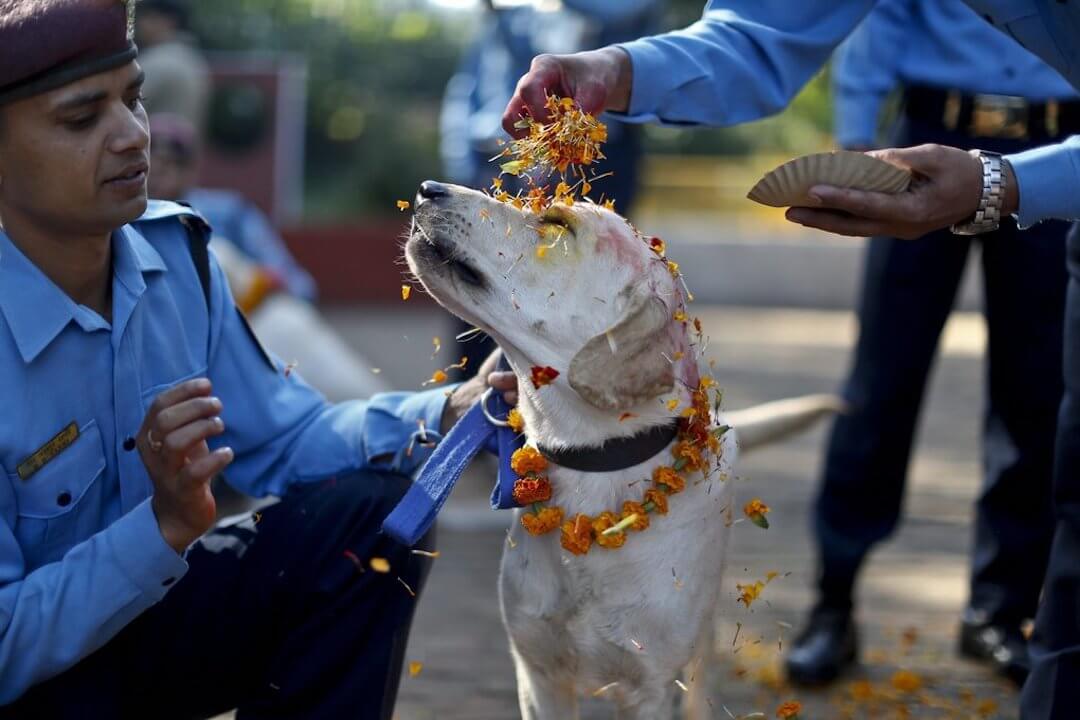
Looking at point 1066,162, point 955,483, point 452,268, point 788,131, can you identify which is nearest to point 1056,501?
point 1066,162

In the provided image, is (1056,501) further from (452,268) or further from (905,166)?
(452,268)

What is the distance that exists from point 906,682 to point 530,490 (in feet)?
5.65

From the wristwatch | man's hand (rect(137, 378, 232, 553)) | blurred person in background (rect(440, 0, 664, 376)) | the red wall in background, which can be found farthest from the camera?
the red wall in background

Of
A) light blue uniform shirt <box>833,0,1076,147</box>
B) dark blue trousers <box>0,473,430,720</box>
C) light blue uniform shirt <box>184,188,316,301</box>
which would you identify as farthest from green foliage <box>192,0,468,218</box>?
dark blue trousers <box>0,473,430,720</box>

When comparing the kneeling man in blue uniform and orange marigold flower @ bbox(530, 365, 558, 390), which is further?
orange marigold flower @ bbox(530, 365, 558, 390)

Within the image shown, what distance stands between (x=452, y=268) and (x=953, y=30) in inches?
76.7

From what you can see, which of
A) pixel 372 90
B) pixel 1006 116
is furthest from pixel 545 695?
pixel 372 90

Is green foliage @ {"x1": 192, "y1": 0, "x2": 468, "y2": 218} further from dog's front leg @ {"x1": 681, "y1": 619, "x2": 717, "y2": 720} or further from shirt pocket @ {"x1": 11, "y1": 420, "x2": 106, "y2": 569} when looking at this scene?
shirt pocket @ {"x1": 11, "y1": 420, "x2": 106, "y2": 569}

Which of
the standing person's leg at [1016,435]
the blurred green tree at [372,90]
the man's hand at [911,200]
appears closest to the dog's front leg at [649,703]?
the man's hand at [911,200]

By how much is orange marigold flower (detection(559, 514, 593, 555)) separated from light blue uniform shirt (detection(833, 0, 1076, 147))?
1.90 metres

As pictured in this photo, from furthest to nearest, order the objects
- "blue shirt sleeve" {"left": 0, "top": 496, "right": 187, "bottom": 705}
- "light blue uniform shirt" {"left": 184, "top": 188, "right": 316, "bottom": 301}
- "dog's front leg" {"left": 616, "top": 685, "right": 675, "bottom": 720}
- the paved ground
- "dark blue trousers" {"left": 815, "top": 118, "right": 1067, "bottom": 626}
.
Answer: "light blue uniform shirt" {"left": 184, "top": 188, "right": 316, "bottom": 301} < "dark blue trousers" {"left": 815, "top": 118, "right": 1067, "bottom": 626} < the paved ground < "dog's front leg" {"left": 616, "top": 685, "right": 675, "bottom": 720} < "blue shirt sleeve" {"left": 0, "top": 496, "right": 187, "bottom": 705}

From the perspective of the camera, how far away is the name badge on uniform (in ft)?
8.68

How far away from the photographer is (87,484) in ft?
9.04

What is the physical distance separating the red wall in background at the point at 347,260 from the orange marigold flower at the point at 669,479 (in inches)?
468
